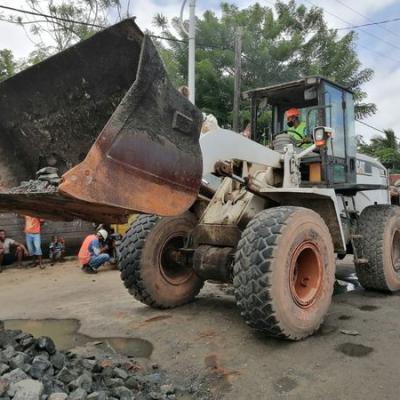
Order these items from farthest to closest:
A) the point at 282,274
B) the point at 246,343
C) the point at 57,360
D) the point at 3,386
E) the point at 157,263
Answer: the point at 157,263 < the point at 246,343 < the point at 282,274 < the point at 57,360 < the point at 3,386

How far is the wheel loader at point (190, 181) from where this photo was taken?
3078 millimetres

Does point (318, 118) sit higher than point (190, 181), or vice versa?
point (318, 118)

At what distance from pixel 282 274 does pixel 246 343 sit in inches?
31.2

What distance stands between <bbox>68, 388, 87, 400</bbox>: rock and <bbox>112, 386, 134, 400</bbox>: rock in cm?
26

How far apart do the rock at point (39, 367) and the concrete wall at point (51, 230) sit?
23.6 feet

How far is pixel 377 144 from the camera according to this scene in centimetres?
2853

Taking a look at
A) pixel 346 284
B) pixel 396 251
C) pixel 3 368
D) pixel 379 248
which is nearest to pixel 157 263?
pixel 3 368

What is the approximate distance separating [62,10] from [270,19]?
10.4 meters

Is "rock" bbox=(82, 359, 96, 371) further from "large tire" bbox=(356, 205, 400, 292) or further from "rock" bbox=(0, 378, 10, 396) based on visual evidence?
"large tire" bbox=(356, 205, 400, 292)

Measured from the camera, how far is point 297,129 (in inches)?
233

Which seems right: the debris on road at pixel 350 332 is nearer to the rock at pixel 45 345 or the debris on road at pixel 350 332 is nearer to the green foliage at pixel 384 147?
the rock at pixel 45 345

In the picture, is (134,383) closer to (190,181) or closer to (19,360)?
(19,360)

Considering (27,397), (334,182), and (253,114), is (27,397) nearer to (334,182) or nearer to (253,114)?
(334,182)

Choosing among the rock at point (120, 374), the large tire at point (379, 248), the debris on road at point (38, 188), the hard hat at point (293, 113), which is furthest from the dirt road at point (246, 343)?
the hard hat at point (293, 113)
